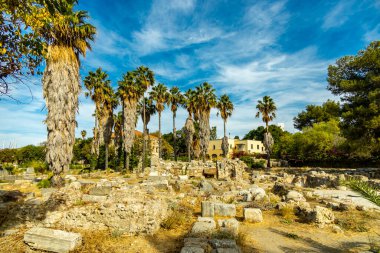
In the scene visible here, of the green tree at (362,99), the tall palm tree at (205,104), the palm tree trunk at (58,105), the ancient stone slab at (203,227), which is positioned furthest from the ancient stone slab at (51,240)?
the tall palm tree at (205,104)

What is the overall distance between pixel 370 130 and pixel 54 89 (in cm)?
2940

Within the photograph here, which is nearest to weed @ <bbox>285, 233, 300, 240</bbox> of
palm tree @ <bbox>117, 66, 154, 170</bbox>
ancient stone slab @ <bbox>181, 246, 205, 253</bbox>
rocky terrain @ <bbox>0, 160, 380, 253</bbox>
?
rocky terrain @ <bbox>0, 160, 380, 253</bbox>

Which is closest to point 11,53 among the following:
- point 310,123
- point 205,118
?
point 205,118

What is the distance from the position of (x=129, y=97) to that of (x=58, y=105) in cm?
1800

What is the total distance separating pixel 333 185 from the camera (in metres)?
19.7

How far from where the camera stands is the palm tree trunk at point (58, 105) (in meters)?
15.4


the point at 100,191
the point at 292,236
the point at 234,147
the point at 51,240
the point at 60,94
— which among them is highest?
the point at 60,94

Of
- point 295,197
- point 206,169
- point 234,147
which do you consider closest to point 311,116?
point 234,147

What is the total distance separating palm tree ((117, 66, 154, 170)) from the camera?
107 feet

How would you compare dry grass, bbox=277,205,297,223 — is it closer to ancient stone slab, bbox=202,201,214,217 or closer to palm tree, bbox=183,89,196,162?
ancient stone slab, bbox=202,201,214,217

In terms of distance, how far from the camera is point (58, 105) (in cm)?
1555

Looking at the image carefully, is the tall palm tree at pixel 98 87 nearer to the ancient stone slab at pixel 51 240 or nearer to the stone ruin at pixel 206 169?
the stone ruin at pixel 206 169

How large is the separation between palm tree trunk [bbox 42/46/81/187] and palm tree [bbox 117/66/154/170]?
16.0 meters

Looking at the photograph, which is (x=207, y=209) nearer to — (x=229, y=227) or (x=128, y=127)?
(x=229, y=227)
